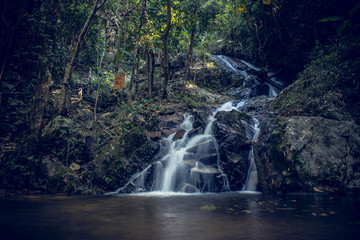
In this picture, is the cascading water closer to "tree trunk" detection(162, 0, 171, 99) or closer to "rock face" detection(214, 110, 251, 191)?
"rock face" detection(214, 110, 251, 191)

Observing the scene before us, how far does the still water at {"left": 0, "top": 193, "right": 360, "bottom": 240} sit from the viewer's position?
271 centimetres

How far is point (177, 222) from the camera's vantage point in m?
3.40

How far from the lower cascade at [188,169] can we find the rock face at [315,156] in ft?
3.33

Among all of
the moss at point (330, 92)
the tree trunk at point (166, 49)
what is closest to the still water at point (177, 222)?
the moss at point (330, 92)

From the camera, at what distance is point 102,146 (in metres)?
8.05

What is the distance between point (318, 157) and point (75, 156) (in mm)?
8669

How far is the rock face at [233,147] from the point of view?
7.62 m

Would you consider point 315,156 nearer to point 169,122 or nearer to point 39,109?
point 169,122

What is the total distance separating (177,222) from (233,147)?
5.42 metres

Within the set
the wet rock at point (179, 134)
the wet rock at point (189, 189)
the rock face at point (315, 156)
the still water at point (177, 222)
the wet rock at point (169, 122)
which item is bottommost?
the wet rock at point (189, 189)

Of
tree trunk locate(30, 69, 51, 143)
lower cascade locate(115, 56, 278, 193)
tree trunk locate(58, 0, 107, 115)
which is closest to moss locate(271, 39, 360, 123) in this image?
lower cascade locate(115, 56, 278, 193)

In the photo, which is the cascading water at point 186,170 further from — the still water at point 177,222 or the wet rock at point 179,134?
the still water at point 177,222

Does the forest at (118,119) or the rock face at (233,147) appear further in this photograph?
the rock face at (233,147)

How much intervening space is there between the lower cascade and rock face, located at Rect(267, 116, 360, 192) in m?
1.01
